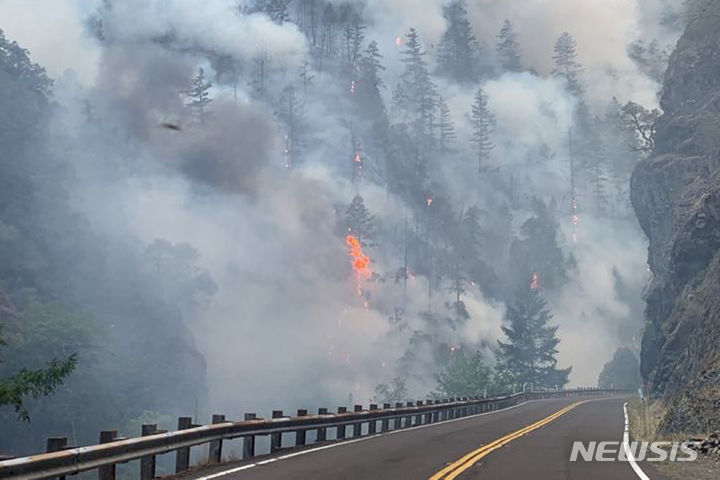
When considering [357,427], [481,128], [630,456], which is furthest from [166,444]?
[481,128]

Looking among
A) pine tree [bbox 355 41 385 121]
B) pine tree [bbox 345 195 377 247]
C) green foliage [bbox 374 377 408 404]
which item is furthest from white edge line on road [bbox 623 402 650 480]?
pine tree [bbox 355 41 385 121]

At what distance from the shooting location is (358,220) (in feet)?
498

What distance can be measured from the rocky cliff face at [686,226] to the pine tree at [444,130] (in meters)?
116

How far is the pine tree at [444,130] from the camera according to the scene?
615ft

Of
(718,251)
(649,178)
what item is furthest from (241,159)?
(718,251)

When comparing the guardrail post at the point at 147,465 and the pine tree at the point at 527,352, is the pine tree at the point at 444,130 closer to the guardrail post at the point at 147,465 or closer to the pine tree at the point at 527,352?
the pine tree at the point at 527,352

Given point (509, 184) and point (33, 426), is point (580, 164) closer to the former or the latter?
point (509, 184)

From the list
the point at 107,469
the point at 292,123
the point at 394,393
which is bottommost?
the point at 394,393

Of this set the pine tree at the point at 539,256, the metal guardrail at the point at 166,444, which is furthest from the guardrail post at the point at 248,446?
the pine tree at the point at 539,256

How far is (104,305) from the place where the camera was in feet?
315

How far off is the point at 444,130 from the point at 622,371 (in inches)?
3481

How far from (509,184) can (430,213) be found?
2765cm

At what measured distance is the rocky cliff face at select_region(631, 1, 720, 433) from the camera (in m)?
37.0

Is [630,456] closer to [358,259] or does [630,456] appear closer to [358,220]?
[358,220]
